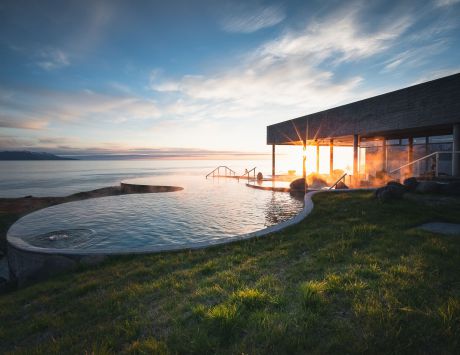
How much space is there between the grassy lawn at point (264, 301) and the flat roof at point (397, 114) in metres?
10.5

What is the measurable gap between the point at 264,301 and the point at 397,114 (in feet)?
54.4

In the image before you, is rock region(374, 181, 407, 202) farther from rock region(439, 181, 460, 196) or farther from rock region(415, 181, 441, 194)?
rock region(439, 181, 460, 196)

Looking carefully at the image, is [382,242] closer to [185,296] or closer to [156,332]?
[185,296]

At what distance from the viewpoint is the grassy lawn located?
2.69m

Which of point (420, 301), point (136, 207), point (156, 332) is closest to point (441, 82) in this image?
point (420, 301)

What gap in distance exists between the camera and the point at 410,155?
2281 cm

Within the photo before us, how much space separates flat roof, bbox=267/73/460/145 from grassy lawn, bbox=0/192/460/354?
10.5 m

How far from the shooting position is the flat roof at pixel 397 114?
42.3 ft

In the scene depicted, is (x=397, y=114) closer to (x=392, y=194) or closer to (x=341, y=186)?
(x=341, y=186)

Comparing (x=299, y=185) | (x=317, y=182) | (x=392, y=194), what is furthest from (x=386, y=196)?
(x=317, y=182)

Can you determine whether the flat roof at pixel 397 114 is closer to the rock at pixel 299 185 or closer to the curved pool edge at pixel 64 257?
the rock at pixel 299 185

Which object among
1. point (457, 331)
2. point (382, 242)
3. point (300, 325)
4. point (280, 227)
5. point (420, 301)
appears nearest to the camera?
point (457, 331)

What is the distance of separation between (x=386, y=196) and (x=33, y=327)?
10.9m

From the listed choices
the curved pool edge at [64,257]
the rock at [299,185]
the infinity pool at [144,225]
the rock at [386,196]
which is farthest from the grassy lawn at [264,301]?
the rock at [299,185]
